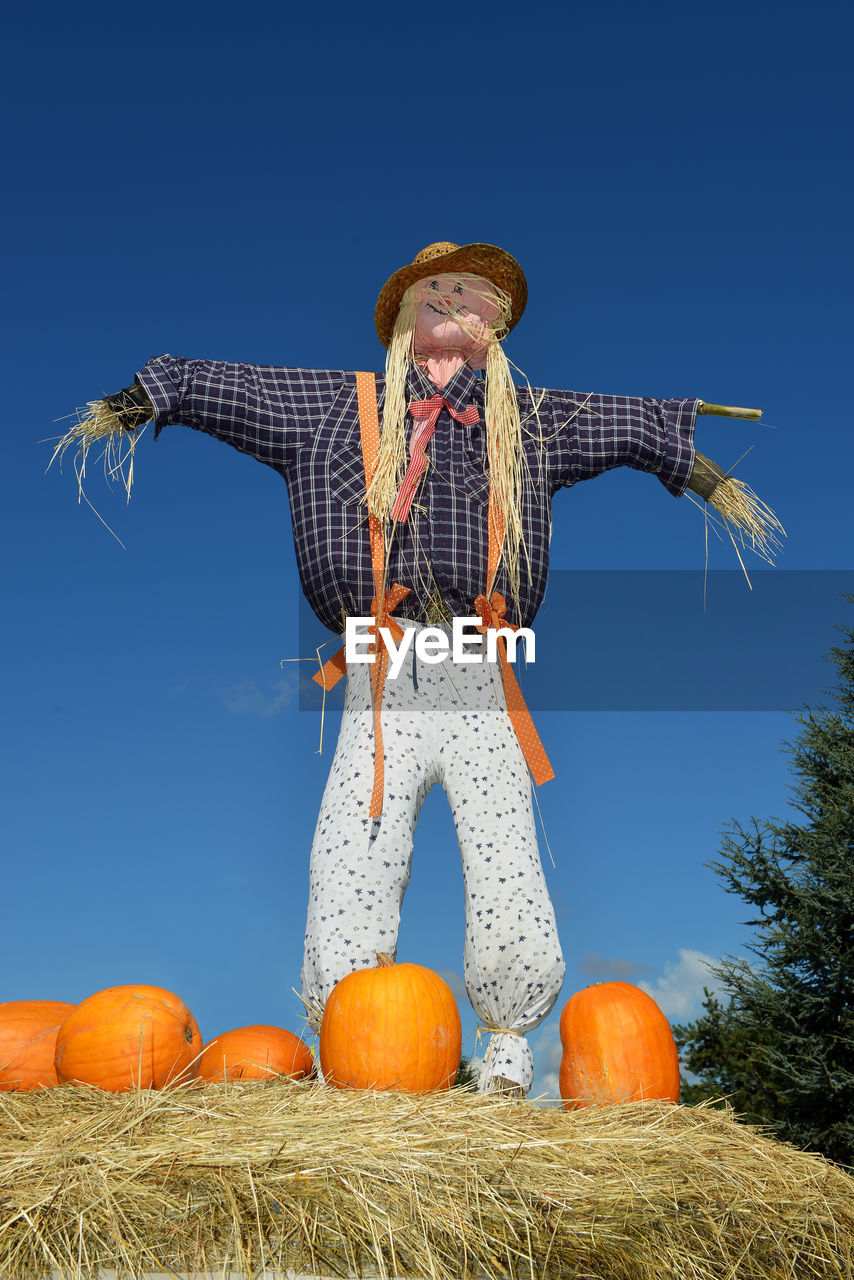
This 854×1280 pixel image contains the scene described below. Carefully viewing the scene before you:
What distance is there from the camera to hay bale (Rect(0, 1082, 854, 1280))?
1.79 m

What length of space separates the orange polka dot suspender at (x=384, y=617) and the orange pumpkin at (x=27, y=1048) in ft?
3.91

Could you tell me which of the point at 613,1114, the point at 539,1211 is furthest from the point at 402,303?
the point at 539,1211

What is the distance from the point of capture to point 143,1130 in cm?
206

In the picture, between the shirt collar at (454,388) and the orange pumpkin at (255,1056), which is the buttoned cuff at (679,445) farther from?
the orange pumpkin at (255,1056)

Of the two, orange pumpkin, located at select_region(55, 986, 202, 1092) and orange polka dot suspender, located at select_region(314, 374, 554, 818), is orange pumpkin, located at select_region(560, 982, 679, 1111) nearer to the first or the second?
orange polka dot suspender, located at select_region(314, 374, 554, 818)

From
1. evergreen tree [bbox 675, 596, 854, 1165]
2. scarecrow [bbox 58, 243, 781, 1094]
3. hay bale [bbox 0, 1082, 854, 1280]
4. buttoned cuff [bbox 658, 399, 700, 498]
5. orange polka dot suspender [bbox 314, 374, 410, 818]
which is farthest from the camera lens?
evergreen tree [bbox 675, 596, 854, 1165]

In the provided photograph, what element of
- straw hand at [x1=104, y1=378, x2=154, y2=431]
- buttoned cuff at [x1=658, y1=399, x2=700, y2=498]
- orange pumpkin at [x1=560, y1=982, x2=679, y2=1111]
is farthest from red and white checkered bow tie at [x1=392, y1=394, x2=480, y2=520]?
orange pumpkin at [x1=560, y1=982, x2=679, y2=1111]

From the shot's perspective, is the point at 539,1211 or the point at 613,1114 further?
the point at 613,1114

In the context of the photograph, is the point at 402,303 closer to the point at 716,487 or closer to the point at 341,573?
the point at 341,573

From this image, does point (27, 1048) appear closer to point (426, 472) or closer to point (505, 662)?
point (505, 662)

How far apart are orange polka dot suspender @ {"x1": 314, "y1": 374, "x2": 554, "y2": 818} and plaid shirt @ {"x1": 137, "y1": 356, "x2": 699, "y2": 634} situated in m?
0.04

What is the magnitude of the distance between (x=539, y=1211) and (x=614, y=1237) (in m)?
0.19

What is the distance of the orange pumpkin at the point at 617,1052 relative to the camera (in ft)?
9.57

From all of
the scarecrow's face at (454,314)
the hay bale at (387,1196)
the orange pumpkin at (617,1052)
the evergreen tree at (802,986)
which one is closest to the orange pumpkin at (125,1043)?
the hay bale at (387,1196)
